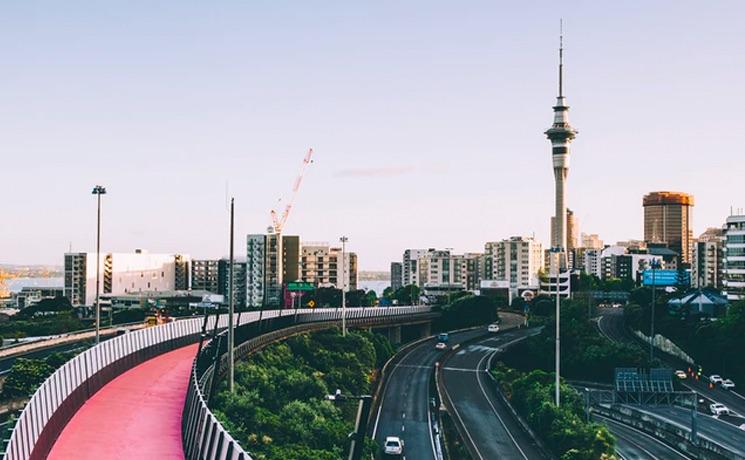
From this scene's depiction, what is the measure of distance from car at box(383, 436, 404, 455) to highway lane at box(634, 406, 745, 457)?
29.4 meters

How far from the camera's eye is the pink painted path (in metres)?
28.7

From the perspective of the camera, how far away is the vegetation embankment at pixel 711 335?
369ft

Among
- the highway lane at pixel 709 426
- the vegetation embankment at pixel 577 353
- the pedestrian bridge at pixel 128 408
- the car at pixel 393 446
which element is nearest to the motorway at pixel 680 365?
the highway lane at pixel 709 426

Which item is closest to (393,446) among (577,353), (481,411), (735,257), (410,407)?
(410,407)

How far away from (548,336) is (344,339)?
41810mm

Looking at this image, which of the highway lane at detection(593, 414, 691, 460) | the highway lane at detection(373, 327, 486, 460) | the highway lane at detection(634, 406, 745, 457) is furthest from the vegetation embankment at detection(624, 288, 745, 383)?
the highway lane at detection(373, 327, 486, 460)

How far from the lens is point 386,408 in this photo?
265ft

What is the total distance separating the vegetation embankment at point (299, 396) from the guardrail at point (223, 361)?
1.39 meters

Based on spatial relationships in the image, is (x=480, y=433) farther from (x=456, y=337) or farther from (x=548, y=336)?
(x=456, y=337)

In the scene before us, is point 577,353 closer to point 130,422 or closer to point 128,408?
point 128,408

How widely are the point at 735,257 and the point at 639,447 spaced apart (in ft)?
271

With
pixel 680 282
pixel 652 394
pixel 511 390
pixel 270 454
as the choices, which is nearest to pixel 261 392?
pixel 270 454

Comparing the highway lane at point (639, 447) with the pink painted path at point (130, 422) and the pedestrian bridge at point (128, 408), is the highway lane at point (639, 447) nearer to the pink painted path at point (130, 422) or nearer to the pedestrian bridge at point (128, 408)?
the pedestrian bridge at point (128, 408)

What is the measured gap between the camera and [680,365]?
4808 inches
